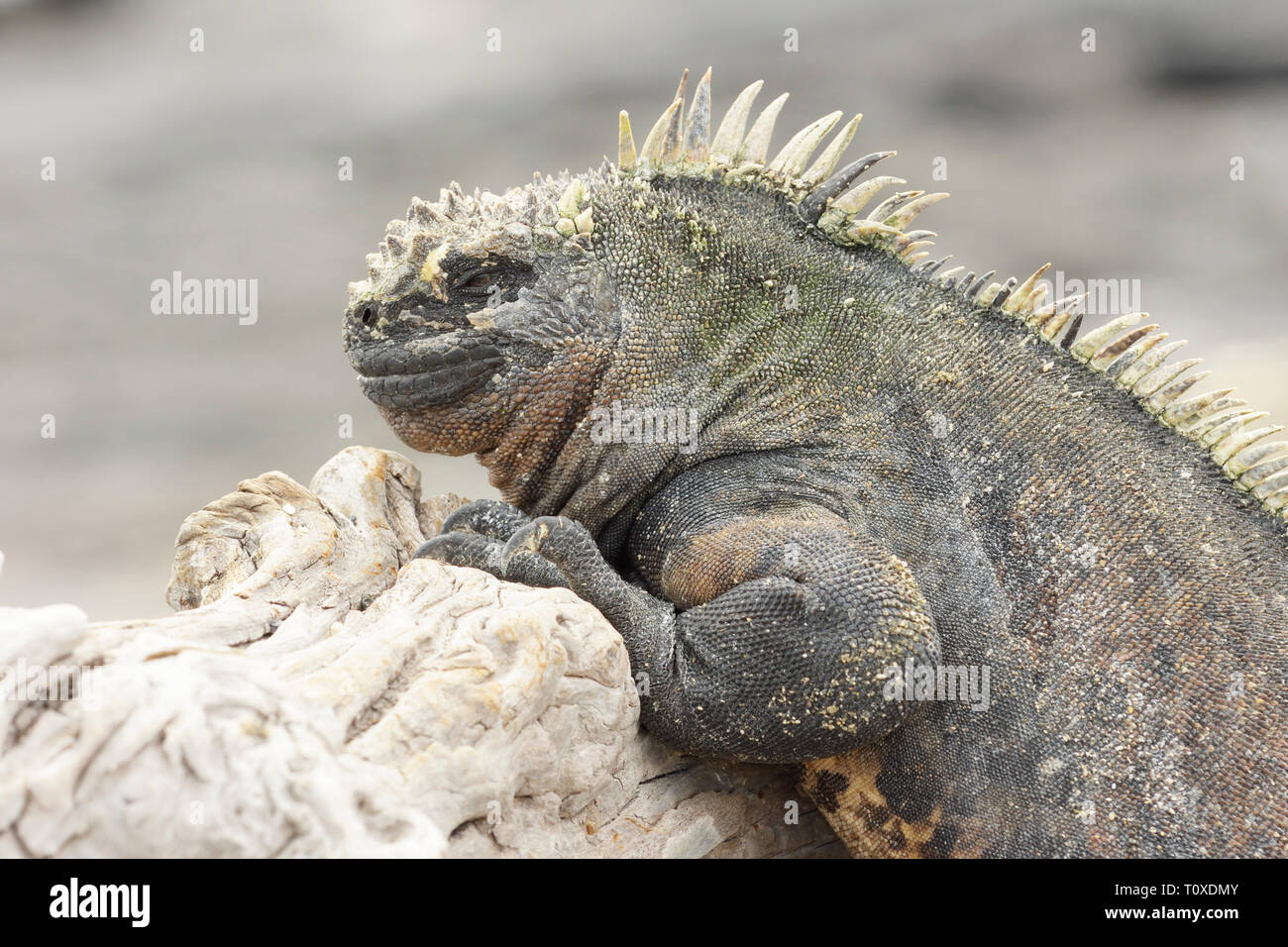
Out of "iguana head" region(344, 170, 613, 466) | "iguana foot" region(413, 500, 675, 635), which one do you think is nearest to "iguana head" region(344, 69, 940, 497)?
"iguana head" region(344, 170, 613, 466)

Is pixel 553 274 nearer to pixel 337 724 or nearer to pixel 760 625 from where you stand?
pixel 760 625

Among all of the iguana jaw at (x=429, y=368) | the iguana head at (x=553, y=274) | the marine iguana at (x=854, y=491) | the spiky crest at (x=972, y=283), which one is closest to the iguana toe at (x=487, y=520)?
the marine iguana at (x=854, y=491)

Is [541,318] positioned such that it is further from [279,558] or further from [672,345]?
[279,558]

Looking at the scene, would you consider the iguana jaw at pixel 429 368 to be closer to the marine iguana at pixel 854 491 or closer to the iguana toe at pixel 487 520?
the marine iguana at pixel 854 491

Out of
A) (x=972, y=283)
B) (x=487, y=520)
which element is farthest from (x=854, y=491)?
(x=487, y=520)

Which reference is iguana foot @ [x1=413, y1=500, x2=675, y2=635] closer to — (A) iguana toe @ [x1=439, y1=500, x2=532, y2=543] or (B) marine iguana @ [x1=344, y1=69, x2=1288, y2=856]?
(B) marine iguana @ [x1=344, y1=69, x2=1288, y2=856]

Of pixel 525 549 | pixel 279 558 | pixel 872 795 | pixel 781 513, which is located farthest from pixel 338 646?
pixel 872 795
